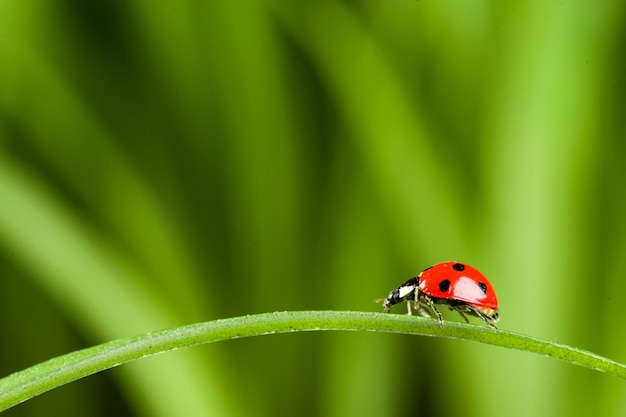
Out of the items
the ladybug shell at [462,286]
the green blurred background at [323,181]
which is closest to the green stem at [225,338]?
the ladybug shell at [462,286]

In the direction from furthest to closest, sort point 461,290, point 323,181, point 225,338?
point 323,181, point 461,290, point 225,338

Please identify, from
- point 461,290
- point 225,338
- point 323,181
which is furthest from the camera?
point 323,181

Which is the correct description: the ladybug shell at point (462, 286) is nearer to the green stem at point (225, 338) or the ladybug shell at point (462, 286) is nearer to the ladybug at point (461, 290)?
the ladybug at point (461, 290)

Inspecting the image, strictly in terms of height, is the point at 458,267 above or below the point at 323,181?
below

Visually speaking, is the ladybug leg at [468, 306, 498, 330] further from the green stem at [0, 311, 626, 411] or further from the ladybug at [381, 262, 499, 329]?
the green stem at [0, 311, 626, 411]

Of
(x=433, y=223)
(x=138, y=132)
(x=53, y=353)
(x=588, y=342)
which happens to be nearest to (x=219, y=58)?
(x=138, y=132)

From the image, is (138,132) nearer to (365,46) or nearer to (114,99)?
(114,99)

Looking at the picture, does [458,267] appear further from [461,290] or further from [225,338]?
[225,338]

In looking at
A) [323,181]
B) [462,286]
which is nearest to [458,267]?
[462,286]
